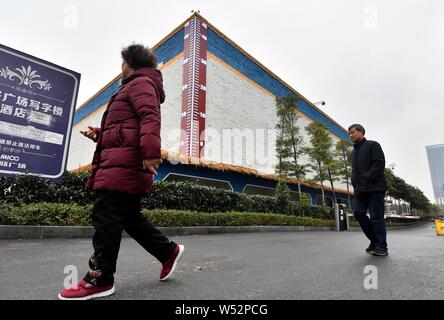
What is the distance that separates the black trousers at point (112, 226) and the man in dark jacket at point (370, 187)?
2.93m

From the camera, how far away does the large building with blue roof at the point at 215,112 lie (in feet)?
39.9

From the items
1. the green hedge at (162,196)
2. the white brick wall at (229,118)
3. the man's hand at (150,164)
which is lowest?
the man's hand at (150,164)

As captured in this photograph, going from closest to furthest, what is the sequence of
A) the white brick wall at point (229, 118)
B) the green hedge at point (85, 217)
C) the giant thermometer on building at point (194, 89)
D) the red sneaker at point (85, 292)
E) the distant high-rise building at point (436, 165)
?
the red sneaker at point (85, 292)
the green hedge at point (85, 217)
the giant thermometer on building at point (194, 89)
the white brick wall at point (229, 118)
the distant high-rise building at point (436, 165)

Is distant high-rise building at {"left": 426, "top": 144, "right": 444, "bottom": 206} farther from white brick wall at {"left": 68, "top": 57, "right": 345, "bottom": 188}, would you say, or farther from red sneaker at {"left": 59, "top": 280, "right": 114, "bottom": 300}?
red sneaker at {"left": 59, "top": 280, "right": 114, "bottom": 300}

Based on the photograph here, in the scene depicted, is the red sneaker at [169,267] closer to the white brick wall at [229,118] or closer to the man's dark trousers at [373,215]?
the man's dark trousers at [373,215]

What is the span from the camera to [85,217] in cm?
556

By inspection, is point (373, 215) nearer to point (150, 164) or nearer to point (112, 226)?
point (150, 164)

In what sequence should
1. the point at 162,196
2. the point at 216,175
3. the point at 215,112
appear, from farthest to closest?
the point at 215,112 → the point at 216,175 → the point at 162,196

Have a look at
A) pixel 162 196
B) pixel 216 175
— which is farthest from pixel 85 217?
pixel 216 175

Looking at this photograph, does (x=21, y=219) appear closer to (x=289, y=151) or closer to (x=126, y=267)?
(x=126, y=267)

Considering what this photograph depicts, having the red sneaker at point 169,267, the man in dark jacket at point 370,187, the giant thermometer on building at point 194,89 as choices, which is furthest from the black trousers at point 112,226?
the giant thermometer on building at point 194,89

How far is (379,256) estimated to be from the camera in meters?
3.69

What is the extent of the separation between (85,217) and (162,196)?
216cm
